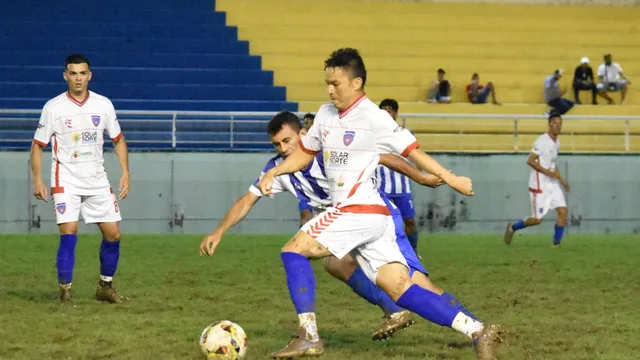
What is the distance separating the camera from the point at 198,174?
20984mm

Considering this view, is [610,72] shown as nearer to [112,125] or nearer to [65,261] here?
[112,125]

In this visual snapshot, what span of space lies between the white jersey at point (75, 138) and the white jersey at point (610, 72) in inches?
694

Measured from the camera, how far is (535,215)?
17938 millimetres

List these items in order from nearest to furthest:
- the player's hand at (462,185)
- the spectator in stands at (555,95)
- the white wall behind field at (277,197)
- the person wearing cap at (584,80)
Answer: the player's hand at (462,185) → the white wall behind field at (277,197) → the spectator in stands at (555,95) → the person wearing cap at (584,80)

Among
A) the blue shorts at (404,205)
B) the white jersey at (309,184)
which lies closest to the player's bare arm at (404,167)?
the white jersey at (309,184)

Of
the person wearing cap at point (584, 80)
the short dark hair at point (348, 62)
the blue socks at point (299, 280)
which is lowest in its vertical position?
the blue socks at point (299, 280)

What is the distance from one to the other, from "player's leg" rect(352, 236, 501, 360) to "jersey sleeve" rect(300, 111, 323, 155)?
0.65 metres

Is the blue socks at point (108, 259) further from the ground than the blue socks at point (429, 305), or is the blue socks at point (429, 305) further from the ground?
the blue socks at point (429, 305)

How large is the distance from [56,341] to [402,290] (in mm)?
2347

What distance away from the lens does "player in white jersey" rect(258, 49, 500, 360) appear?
6.97 meters

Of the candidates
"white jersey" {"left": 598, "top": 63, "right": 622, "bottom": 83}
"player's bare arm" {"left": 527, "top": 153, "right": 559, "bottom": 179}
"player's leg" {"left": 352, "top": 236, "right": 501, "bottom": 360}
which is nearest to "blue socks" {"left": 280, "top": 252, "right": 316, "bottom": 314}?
"player's leg" {"left": 352, "top": 236, "right": 501, "bottom": 360}

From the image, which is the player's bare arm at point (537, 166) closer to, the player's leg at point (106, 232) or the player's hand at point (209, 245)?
the player's leg at point (106, 232)

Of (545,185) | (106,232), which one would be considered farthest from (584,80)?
(106,232)

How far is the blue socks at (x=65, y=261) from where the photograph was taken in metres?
10.1
